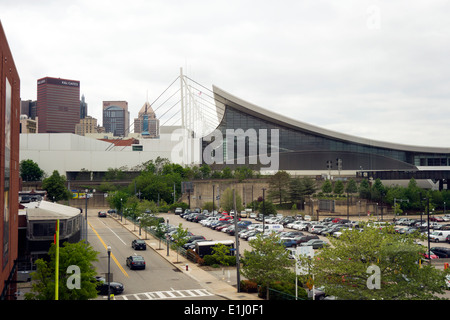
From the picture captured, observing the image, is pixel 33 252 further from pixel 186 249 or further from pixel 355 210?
pixel 355 210

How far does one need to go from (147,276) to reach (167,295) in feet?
16.5

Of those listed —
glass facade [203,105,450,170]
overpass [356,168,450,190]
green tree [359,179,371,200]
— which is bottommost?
green tree [359,179,371,200]

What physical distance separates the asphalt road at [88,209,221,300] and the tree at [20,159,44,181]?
50.4 metres

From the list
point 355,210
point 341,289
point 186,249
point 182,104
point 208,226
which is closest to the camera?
point 341,289

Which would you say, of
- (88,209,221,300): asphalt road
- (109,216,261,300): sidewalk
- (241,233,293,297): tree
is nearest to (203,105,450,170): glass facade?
(88,209,221,300): asphalt road

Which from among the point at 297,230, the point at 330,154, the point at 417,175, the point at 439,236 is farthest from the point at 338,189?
the point at 330,154

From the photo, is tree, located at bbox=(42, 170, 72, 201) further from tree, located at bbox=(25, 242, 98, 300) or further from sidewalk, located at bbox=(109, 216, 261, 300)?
tree, located at bbox=(25, 242, 98, 300)

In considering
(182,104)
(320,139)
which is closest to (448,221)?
(320,139)

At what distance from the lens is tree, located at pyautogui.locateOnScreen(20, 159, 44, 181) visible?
8300 cm

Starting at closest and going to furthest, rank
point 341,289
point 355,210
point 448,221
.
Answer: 1. point 341,289
2. point 448,221
3. point 355,210

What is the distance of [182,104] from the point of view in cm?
8931

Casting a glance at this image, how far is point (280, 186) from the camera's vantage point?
209 feet

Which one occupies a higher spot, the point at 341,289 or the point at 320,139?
the point at 320,139

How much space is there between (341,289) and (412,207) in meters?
53.3
